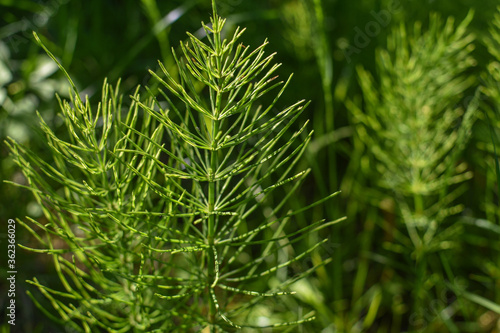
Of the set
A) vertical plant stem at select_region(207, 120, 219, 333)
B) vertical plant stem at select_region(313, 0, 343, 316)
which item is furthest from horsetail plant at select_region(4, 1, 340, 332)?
vertical plant stem at select_region(313, 0, 343, 316)

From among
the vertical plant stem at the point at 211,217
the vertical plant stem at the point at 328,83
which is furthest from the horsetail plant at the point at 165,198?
the vertical plant stem at the point at 328,83

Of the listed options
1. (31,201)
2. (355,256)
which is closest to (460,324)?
(355,256)

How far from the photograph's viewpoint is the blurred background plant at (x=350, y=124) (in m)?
1.08

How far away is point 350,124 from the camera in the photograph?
1.37 m

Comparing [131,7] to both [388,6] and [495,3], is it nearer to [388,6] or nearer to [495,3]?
[388,6]

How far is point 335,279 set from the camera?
43.0 inches

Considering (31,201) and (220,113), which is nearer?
(220,113)

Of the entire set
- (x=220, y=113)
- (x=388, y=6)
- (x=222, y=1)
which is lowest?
(x=220, y=113)

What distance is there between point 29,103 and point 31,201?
0.88 ft

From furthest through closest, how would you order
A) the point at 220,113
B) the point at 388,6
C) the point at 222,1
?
the point at 222,1
the point at 388,6
the point at 220,113

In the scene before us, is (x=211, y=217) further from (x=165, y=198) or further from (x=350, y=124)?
(x=350, y=124)

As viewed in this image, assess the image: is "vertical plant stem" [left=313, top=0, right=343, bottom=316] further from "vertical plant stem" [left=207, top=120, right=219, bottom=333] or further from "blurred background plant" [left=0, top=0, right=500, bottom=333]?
"vertical plant stem" [left=207, top=120, right=219, bottom=333]

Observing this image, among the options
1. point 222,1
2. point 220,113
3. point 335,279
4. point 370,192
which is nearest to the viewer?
point 220,113

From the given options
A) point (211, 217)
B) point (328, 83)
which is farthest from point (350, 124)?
point (211, 217)
